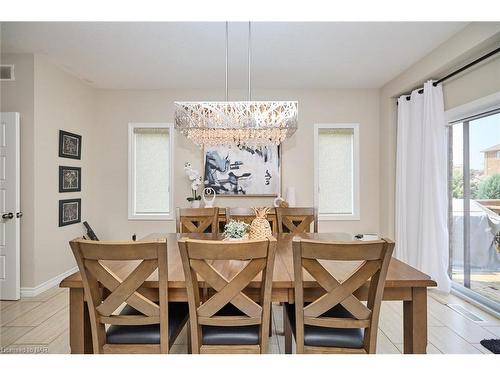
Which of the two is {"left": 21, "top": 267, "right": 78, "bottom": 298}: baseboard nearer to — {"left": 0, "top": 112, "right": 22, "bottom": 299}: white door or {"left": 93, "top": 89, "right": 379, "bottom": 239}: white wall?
{"left": 0, "top": 112, "right": 22, "bottom": 299}: white door

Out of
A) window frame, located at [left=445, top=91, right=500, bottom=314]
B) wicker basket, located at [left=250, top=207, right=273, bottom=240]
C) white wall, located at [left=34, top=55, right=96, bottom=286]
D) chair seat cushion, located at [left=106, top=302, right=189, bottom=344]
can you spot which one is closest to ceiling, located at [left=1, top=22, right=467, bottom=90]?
white wall, located at [left=34, top=55, right=96, bottom=286]

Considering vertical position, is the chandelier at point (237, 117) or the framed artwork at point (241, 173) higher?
the chandelier at point (237, 117)

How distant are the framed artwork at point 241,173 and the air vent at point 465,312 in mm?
2416

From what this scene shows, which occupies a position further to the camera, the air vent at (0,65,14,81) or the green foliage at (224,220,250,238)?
the air vent at (0,65,14,81)

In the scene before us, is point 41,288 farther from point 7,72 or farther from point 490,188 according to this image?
point 490,188

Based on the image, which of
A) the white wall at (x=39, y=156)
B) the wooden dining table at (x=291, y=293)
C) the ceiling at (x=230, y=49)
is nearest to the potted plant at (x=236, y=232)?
the wooden dining table at (x=291, y=293)

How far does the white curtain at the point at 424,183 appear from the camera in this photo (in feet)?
10.9

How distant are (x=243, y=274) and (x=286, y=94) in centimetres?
368

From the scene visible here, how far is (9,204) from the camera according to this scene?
321 cm

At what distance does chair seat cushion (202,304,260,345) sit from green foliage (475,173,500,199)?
2825 millimetres

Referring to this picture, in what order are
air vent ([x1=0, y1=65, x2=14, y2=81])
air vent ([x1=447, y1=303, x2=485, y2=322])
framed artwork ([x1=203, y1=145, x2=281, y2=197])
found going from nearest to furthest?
air vent ([x1=447, y1=303, x2=485, y2=322]) → air vent ([x1=0, y1=65, x2=14, y2=81]) → framed artwork ([x1=203, y1=145, x2=281, y2=197])

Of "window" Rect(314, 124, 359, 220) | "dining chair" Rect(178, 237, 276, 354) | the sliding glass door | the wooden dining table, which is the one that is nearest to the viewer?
"dining chair" Rect(178, 237, 276, 354)

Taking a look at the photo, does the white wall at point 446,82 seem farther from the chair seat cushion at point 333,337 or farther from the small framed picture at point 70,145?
the small framed picture at point 70,145

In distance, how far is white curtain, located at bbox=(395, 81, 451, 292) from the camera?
10.9 feet
